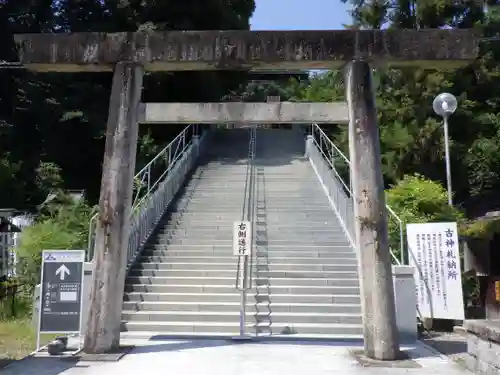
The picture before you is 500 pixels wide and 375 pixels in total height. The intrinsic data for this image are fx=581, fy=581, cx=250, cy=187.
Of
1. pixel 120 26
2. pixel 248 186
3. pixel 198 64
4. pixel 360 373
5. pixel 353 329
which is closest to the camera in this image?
pixel 360 373

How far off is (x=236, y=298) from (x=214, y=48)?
4.80 meters

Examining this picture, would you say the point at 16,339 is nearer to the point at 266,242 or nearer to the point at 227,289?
the point at 227,289

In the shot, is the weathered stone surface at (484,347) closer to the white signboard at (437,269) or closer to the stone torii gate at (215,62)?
the stone torii gate at (215,62)

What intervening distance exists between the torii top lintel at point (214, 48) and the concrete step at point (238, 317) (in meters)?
4.52

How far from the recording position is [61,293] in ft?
29.5

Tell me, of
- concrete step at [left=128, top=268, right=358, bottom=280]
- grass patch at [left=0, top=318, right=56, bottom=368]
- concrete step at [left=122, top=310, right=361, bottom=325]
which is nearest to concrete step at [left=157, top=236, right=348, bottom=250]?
concrete step at [left=128, top=268, right=358, bottom=280]

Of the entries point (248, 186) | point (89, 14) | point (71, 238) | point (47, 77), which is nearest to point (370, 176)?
point (71, 238)

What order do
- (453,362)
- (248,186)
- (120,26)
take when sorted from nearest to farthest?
1. (453,362)
2. (248,186)
3. (120,26)

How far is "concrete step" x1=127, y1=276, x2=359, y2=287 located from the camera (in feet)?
38.2

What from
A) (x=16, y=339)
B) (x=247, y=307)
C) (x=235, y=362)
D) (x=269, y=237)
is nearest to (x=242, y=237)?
(x=247, y=307)

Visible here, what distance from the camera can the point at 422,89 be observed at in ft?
66.3

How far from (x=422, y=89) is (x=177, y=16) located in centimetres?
1027

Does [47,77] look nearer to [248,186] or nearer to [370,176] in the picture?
[248,186]

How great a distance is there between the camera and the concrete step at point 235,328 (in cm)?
1030
